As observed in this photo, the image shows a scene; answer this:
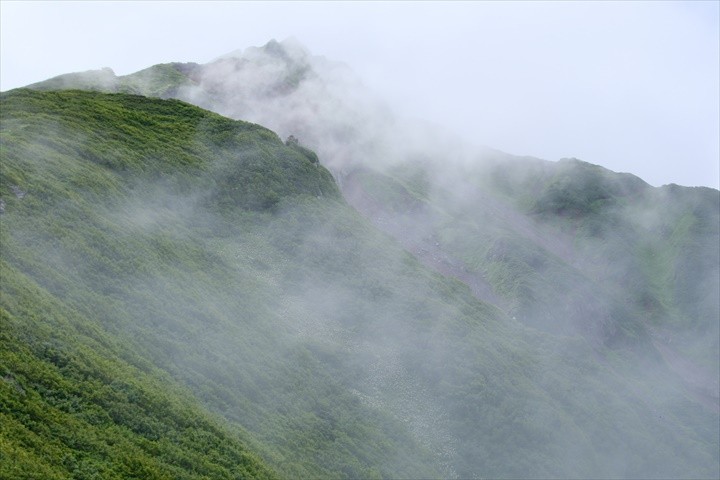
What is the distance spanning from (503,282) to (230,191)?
4850 centimetres

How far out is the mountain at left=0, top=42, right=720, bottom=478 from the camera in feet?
96.3

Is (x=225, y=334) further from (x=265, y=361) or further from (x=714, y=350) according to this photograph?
(x=714, y=350)

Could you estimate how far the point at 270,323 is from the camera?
5019 cm

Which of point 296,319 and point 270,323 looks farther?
point 296,319

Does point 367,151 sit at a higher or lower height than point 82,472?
higher

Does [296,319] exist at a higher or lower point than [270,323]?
lower

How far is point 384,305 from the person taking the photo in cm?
6156

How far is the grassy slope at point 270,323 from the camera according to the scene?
35.3 meters

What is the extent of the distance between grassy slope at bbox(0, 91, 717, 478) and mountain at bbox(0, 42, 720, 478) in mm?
219

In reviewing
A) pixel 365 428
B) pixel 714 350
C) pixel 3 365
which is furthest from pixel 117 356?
pixel 714 350

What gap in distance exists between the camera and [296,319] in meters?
53.9

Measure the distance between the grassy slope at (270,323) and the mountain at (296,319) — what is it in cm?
22

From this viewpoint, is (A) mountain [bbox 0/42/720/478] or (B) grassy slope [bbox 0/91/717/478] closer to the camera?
(A) mountain [bbox 0/42/720/478]

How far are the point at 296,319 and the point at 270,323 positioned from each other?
4.12m
